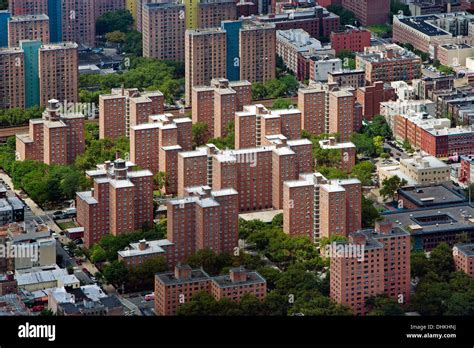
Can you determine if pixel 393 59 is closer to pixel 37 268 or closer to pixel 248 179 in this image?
pixel 248 179

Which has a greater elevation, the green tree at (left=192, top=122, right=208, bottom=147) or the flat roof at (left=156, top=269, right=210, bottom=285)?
the green tree at (left=192, top=122, right=208, bottom=147)

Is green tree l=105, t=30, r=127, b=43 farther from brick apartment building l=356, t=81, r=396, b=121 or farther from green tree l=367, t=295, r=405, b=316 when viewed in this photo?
green tree l=367, t=295, r=405, b=316

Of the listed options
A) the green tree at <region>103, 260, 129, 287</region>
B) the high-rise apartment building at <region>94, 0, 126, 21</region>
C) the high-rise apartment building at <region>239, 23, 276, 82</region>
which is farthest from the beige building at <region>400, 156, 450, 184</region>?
the high-rise apartment building at <region>94, 0, 126, 21</region>

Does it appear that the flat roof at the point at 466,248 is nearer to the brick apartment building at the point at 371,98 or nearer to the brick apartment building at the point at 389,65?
the brick apartment building at the point at 371,98

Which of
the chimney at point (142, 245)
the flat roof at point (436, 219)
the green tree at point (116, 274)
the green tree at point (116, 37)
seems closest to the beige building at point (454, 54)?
the green tree at point (116, 37)

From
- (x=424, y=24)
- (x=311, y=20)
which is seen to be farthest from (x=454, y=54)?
(x=311, y=20)

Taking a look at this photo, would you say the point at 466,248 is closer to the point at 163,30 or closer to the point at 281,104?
the point at 281,104
